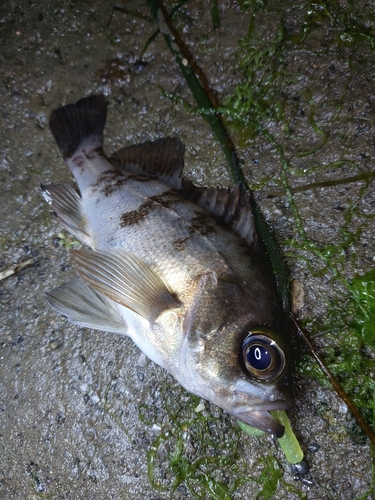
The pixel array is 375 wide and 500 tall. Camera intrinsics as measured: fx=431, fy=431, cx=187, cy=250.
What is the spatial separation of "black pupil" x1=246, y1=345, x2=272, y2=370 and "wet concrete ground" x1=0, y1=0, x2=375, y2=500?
69 cm

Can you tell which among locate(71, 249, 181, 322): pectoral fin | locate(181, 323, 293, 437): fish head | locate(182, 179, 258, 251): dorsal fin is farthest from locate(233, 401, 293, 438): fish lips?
locate(182, 179, 258, 251): dorsal fin

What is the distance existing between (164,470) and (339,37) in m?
2.78

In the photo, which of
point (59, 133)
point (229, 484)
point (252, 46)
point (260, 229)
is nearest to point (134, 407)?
point (229, 484)

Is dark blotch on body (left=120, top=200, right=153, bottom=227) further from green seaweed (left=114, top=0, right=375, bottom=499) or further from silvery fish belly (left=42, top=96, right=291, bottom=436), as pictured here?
green seaweed (left=114, top=0, right=375, bottom=499)

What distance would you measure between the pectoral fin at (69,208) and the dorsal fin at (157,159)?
12.7 inches

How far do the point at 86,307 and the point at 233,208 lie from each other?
0.97m

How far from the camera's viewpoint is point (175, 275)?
205cm

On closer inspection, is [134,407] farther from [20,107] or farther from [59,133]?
[20,107]

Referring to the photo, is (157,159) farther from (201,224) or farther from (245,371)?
(245,371)

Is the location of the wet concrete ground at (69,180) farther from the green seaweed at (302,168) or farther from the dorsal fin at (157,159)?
the dorsal fin at (157,159)

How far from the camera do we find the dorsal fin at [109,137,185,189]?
245 cm

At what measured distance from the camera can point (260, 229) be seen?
8.16ft

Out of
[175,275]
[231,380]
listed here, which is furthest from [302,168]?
[231,380]

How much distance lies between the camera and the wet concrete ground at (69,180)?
246 cm
